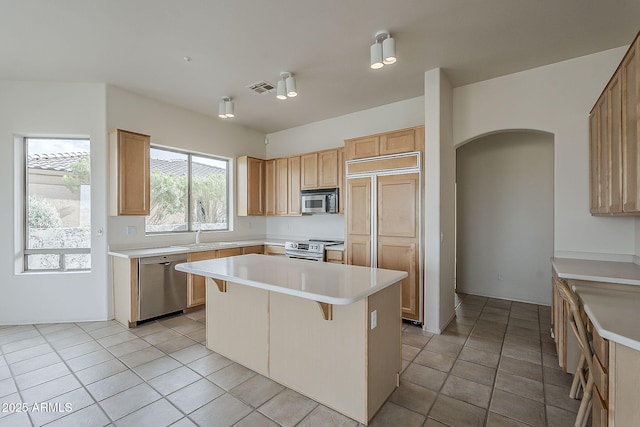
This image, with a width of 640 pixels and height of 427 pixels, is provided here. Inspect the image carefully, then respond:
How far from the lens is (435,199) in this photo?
11.0 feet

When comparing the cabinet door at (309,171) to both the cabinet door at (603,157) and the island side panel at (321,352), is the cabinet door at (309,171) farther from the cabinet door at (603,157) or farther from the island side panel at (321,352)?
the cabinet door at (603,157)

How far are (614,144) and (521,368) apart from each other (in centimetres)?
200

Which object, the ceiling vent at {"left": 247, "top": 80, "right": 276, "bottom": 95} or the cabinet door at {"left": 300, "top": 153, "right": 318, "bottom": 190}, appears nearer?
the ceiling vent at {"left": 247, "top": 80, "right": 276, "bottom": 95}

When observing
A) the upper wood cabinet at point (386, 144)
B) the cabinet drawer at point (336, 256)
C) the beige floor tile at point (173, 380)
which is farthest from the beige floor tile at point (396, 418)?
the upper wood cabinet at point (386, 144)

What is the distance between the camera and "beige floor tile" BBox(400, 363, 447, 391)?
2348 mm

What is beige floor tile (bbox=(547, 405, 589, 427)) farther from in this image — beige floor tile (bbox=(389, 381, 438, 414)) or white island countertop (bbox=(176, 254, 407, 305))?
white island countertop (bbox=(176, 254, 407, 305))

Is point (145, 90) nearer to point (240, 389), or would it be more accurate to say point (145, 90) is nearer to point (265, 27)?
point (265, 27)

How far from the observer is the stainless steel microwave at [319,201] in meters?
4.60

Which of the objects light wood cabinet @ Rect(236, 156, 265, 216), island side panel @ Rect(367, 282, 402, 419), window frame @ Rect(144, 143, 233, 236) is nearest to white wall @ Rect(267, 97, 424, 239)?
light wood cabinet @ Rect(236, 156, 265, 216)

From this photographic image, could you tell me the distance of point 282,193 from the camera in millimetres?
5355

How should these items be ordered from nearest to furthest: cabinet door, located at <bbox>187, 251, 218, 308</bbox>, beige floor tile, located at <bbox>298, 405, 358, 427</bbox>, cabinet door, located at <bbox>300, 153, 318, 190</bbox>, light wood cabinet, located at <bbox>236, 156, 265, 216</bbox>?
beige floor tile, located at <bbox>298, 405, 358, 427</bbox>, cabinet door, located at <bbox>187, 251, 218, 308</bbox>, cabinet door, located at <bbox>300, 153, 318, 190</bbox>, light wood cabinet, located at <bbox>236, 156, 265, 216</bbox>

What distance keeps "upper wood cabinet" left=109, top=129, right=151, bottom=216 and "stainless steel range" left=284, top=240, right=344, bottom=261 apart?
2.05 meters

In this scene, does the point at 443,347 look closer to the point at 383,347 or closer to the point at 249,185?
the point at 383,347

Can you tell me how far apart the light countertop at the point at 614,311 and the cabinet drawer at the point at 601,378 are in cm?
24
